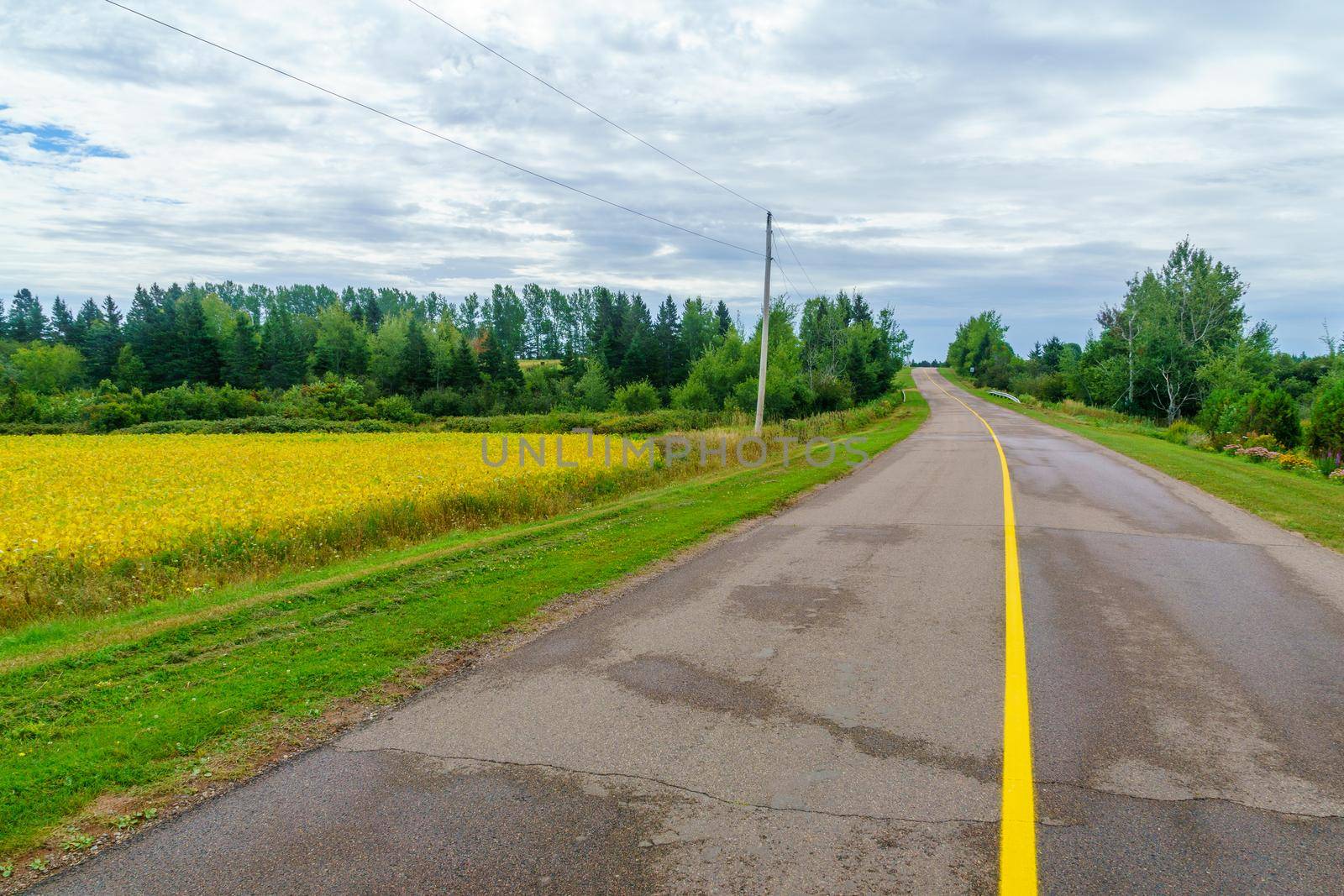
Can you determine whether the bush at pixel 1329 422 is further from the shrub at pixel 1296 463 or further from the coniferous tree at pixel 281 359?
the coniferous tree at pixel 281 359

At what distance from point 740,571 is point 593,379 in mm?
65871

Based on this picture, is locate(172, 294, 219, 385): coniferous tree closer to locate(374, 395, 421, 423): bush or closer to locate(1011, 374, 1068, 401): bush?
locate(374, 395, 421, 423): bush

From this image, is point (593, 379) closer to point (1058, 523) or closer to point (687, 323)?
point (687, 323)

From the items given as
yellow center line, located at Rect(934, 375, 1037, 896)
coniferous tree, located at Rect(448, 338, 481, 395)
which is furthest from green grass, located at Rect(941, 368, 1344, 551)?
coniferous tree, located at Rect(448, 338, 481, 395)

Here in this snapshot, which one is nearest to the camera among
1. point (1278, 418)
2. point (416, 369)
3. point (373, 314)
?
point (1278, 418)

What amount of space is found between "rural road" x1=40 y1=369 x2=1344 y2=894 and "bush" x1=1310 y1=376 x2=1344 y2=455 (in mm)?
17348

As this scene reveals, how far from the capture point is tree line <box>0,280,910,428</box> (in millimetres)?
52094

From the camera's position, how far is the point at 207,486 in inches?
643

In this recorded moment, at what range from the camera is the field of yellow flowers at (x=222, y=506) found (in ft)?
30.4

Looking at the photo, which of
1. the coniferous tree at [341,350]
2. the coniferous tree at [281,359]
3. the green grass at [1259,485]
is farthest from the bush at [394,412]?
the green grass at [1259,485]

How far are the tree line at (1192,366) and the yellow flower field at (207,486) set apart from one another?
2429 cm

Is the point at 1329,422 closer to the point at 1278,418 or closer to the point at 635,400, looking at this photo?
the point at 1278,418

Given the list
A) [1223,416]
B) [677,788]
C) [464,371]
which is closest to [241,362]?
[464,371]

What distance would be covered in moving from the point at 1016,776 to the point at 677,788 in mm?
1777
